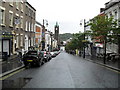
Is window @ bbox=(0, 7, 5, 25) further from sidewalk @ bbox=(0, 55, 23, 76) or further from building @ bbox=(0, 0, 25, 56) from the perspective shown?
sidewalk @ bbox=(0, 55, 23, 76)

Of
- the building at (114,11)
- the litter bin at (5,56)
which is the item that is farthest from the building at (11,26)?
the building at (114,11)

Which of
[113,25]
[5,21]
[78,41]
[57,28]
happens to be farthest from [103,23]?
[57,28]

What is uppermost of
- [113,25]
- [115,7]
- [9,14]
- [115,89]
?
[115,7]

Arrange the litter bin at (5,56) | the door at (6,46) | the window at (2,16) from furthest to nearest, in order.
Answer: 1. the door at (6,46)
2. the window at (2,16)
3. the litter bin at (5,56)

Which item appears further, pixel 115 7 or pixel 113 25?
pixel 115 7

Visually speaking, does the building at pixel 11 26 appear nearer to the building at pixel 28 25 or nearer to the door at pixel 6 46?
the door at pixel 6 46

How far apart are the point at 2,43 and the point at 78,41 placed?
35.2 m

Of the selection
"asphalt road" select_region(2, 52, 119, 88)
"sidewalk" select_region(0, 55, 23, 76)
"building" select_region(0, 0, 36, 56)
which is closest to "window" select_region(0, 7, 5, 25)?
"building" select_region(0, 0, 36, 56)

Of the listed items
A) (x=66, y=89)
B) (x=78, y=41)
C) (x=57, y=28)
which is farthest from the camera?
(x=57, y=28)

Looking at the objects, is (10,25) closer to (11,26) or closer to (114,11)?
(11,26)

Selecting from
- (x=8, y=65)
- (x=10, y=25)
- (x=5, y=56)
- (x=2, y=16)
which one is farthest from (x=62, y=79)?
(x=10, y=25)

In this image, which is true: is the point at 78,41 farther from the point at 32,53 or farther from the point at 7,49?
the point at 32,53

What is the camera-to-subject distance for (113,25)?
79.6 feet

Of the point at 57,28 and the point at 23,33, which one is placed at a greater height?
the point at 57,28
